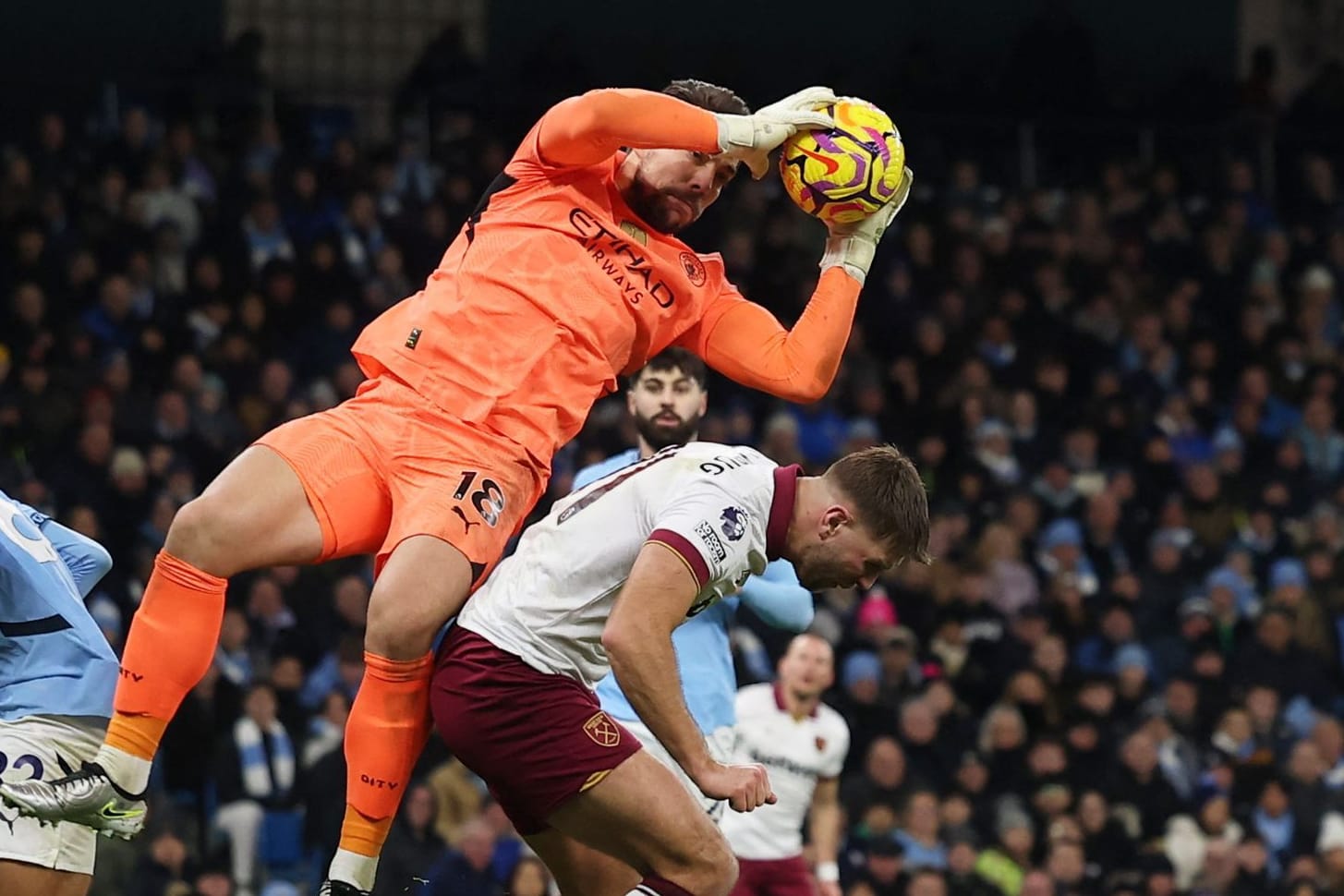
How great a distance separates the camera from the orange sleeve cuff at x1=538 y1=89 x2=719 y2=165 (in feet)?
18.6

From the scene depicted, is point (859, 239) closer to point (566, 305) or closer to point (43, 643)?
point (566, 305)

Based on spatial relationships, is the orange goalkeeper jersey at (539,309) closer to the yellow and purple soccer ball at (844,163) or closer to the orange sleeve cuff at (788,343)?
the orange sleeve cuff at (788,343)

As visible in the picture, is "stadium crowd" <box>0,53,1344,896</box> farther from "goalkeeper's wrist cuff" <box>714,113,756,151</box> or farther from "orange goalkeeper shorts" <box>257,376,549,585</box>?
"goalkeeper's wrist cuff" <box>714,113,756,151</box>

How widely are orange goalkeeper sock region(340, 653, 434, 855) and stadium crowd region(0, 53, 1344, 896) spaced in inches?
172

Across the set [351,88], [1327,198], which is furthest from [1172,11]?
[351,88]

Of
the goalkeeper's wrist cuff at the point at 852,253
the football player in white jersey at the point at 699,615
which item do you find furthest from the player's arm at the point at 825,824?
the goalkeeper's wrist cuff at the point at 852,253

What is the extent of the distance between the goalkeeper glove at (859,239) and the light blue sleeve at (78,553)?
230 centimetres

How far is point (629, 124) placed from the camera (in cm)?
569

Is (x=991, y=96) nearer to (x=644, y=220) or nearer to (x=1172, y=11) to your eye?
(x=1172, y=11)

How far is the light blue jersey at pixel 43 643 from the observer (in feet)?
19.1

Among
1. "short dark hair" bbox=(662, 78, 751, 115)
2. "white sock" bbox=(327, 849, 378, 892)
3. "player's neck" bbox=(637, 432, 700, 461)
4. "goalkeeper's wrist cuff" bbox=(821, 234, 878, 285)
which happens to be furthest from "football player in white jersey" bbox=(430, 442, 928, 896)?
"player's neck" bbox=(637, 432, 700, 461)

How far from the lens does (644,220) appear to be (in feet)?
20.1

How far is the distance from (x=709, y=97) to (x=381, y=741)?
202 centimetres

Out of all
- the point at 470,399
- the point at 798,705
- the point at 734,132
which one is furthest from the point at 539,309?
the point at 798,705
